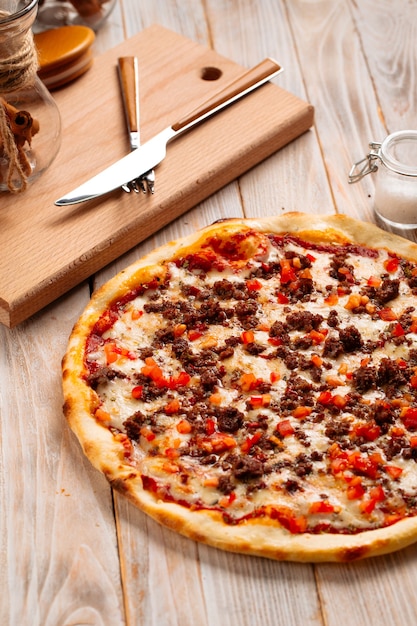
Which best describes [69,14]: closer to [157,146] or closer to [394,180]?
[157,146]

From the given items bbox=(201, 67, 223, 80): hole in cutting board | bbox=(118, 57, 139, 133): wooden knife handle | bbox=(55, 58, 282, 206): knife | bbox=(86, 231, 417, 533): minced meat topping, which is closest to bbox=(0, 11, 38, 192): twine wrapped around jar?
bbox=(55, 58, 282, 206): knife

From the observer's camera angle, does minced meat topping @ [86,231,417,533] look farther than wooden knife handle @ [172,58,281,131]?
No

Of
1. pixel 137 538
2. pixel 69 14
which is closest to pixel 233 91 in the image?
pixel 69 14

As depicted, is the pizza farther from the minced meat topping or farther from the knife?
the knife

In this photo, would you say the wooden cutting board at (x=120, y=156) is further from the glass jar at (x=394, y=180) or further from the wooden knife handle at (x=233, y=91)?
the glass jar at (x=394, y=180)

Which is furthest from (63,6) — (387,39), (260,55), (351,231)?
(351,231)

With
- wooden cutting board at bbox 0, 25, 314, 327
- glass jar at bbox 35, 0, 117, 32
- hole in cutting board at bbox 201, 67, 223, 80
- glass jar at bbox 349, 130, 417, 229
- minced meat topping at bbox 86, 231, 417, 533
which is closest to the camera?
minced meat topping at bbox 86, 231, 417, 533

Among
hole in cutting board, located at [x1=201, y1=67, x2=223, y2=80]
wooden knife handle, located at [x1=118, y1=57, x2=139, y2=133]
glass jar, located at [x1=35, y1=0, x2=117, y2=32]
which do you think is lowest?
hole in cutting board, located at [x1=201, y1=67, x2=223, y2=80]
